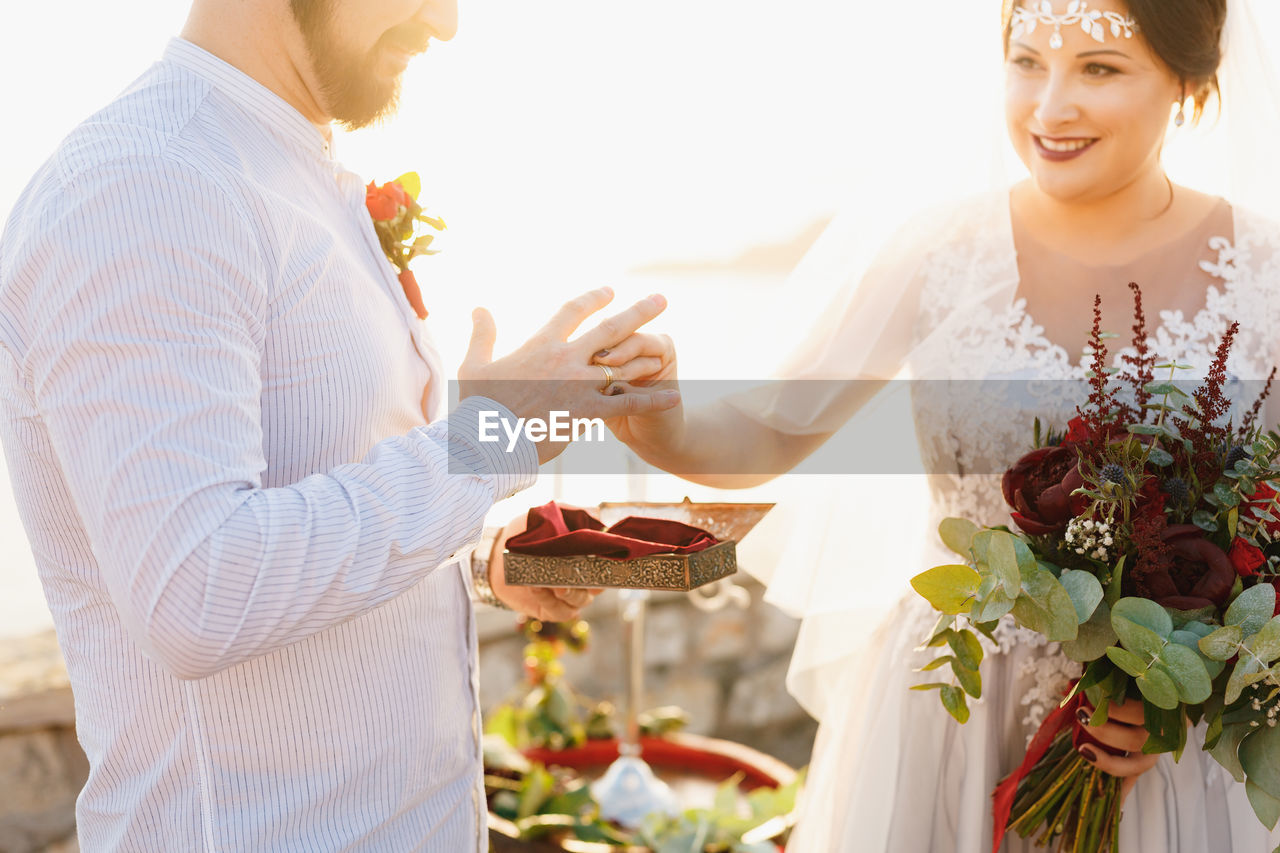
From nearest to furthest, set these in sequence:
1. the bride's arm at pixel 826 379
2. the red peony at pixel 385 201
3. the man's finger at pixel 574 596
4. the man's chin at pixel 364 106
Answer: the man's chin at pixel 364 106
the red peony at pixel 385 201
the man's finger at pixel 574 596
the bride's arm at pixel 826 379

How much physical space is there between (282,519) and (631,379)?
0.51 meters

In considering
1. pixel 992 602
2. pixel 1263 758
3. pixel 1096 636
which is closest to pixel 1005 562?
pixel 992 602

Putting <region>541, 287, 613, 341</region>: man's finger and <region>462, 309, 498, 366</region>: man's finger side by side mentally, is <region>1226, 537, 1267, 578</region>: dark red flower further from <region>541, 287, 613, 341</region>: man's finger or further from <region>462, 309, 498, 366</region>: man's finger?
<region>462, 309, 498, 366</region>: man's finger

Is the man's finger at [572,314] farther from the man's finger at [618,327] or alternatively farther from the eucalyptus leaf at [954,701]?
the eucalyptus leaf at [954,701]

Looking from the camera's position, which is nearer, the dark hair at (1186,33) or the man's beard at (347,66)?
the man's beard at (347,66)

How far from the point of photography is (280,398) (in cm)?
114

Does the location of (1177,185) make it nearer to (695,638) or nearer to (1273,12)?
(1273,12)

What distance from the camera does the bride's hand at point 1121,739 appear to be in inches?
53.4

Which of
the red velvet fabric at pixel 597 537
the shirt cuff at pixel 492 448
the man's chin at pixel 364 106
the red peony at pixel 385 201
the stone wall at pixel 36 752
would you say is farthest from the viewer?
the stone wall at pixel 36 752

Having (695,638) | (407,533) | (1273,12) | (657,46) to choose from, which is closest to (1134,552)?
(407,533)

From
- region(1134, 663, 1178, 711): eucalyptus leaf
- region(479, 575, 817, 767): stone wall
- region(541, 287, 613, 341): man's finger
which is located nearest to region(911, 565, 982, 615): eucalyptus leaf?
region(1134, 663, 1178, 711): eucalyptus leaf

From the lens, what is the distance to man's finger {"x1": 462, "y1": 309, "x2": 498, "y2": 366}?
1211 mm

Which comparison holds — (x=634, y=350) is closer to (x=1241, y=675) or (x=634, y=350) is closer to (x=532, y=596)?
(x=532, y=596)

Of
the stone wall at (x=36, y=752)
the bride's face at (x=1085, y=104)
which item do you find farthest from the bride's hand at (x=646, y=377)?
the stone wall at (x=36, y=752)
